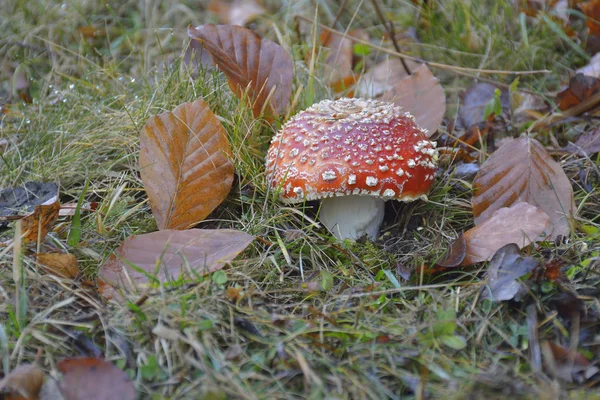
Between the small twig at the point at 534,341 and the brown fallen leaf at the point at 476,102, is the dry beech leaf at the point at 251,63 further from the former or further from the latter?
the small twig at the point at 534,341

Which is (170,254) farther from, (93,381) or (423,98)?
(423,98)

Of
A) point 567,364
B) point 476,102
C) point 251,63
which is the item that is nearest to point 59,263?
point 251,63

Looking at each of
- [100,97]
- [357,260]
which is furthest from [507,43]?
[100,97]

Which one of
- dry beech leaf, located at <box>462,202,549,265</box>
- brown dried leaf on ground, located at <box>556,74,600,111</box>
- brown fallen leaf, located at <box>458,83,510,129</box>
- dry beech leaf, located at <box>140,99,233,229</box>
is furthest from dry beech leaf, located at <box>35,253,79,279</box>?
brown dried leaf on ground, located at <box>556,74,600,111</box>

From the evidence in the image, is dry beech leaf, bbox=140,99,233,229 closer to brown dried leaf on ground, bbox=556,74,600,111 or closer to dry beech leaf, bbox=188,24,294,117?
dry beech leaf, bbox=188,24,294,117

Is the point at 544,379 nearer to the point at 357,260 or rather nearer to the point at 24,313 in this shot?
the point at 357,260
